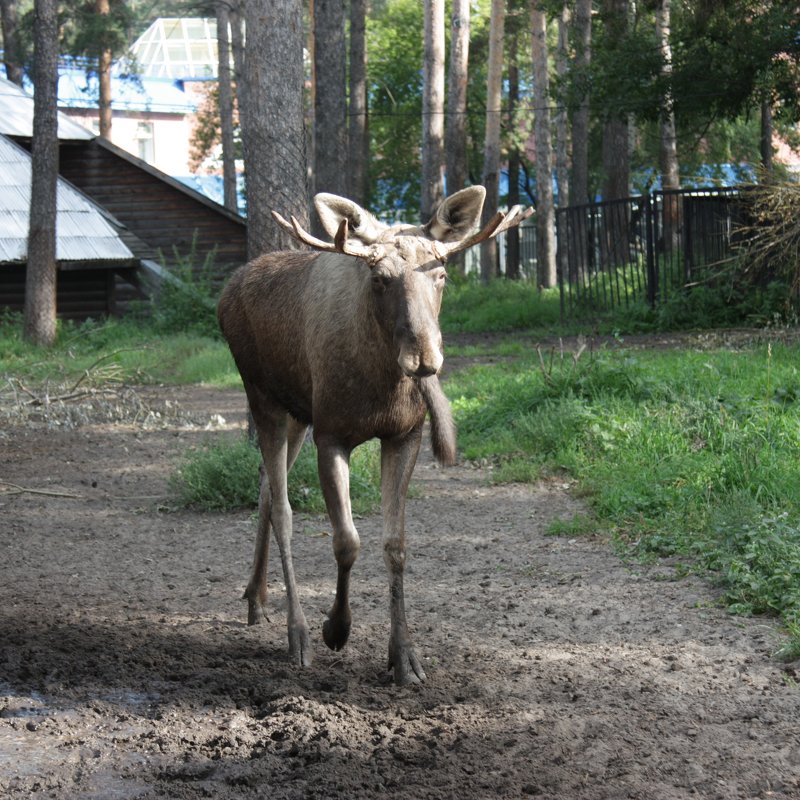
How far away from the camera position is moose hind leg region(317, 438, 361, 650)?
513cm

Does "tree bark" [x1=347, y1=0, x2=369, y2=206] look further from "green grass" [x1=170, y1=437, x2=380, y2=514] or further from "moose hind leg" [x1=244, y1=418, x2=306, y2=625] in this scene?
"moose hind leg" [x1=244, y1=418, x2=306, y2=625]

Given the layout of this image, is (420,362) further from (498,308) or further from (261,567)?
(498,308)

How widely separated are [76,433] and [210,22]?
7434cm

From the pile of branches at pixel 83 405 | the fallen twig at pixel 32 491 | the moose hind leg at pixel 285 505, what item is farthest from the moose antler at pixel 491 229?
the pile of branches at pixel 83 405

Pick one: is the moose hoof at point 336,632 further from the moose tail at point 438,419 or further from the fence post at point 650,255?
the fence post at point 650,255

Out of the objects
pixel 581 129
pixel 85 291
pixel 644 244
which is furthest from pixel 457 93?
pixel 644 244

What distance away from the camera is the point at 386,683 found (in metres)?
5.13

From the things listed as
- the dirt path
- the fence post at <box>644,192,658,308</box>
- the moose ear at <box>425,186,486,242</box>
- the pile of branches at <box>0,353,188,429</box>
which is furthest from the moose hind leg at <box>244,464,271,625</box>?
the fence post at <box>644,192,658,308</box>

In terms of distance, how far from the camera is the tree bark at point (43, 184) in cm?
1956

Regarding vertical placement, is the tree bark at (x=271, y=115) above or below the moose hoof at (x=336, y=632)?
above

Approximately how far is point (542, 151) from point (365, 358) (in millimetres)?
23187

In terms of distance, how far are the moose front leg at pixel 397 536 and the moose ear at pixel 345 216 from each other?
912 millimetres

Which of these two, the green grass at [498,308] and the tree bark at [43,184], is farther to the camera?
the green grass at [498,308]

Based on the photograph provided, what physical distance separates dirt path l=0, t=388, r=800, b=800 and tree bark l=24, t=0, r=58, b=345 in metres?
13.1
